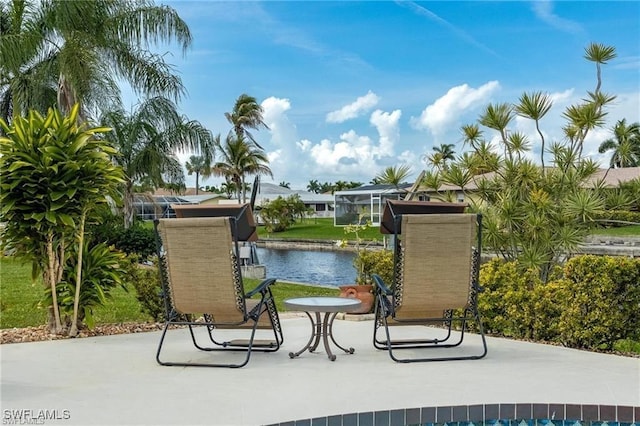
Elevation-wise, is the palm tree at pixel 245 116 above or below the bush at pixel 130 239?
above

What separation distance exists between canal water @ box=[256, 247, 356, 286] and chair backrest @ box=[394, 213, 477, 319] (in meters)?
11.3

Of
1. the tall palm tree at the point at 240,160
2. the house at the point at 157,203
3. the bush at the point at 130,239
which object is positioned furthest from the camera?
the tall palm tree at the point at 240,160

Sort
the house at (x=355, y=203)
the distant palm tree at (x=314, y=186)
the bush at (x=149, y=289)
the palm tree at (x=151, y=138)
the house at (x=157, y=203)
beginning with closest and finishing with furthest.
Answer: the bush at (x=149, y=289) < the palm tree at (x=151, y=138) < the house at (x=157, y=203) < the house at (x=355, y=203) < the distant palm tree at (x=314, y=186)

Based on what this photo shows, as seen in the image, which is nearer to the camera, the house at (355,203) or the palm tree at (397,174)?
the palm tree at (397,174)

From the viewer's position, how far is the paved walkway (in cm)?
294

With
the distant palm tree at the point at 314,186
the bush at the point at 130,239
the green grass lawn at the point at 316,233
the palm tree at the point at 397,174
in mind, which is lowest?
the green grass lawn at the point at 316,233

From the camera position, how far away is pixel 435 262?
4.02 metres

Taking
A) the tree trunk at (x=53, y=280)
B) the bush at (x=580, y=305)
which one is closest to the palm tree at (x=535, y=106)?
the bush at (x=580, y=305)

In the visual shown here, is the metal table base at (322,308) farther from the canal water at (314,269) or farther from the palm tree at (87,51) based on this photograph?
the canal water at (314,269)

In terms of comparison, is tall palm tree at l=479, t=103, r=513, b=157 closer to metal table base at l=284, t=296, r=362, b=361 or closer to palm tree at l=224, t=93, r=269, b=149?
metal table base at l=284, t=296, r=362, b=361

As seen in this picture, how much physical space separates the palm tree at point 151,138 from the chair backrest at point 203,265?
13.3 meters

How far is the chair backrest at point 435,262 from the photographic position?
397 cm

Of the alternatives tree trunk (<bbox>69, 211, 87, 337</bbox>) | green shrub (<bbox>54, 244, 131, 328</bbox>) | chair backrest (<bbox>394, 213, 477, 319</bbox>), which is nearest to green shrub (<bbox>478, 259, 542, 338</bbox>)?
chair backrest (<bbox>394, 213, 477, 319</bbox>)

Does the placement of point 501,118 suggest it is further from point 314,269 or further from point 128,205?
point 314,269
